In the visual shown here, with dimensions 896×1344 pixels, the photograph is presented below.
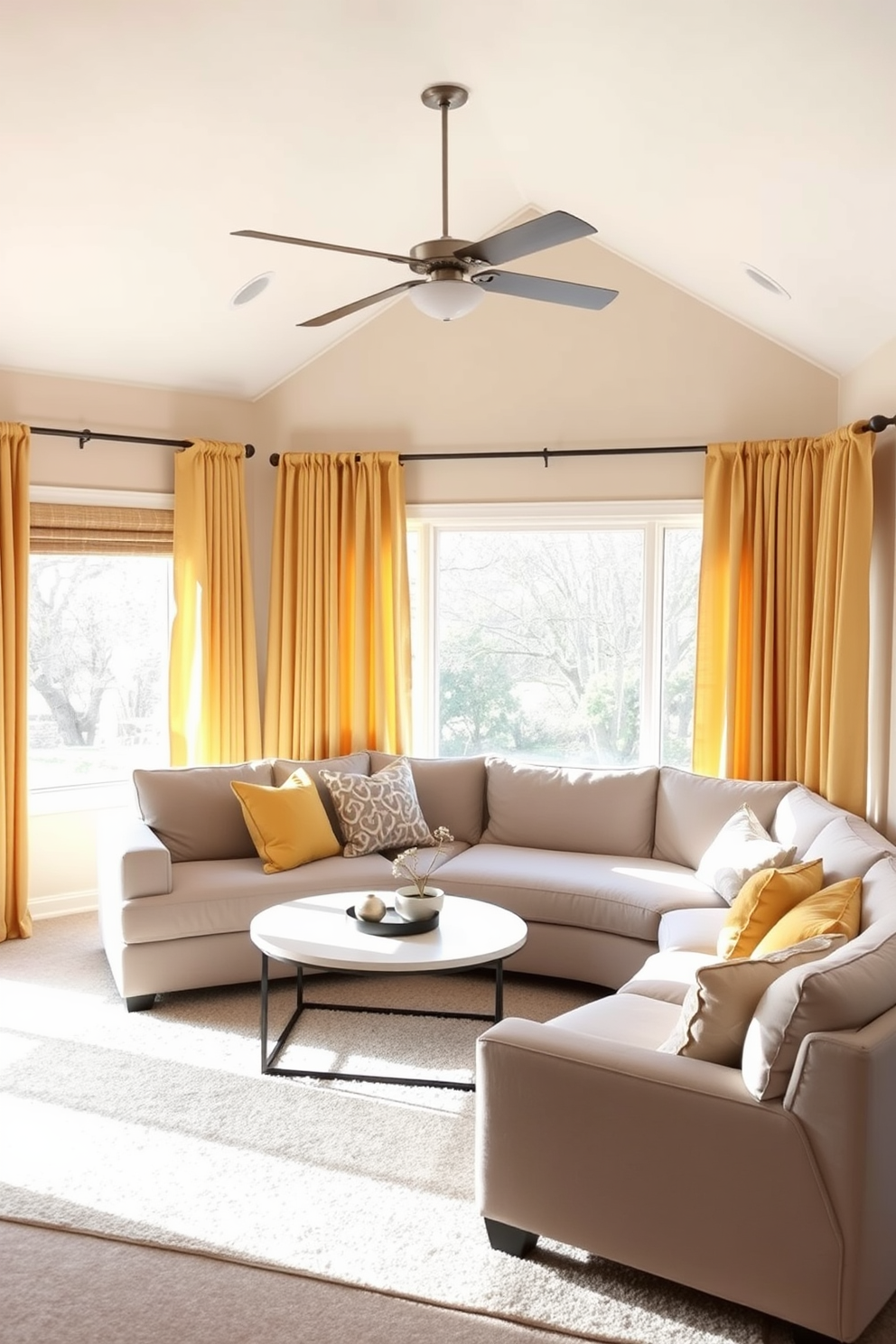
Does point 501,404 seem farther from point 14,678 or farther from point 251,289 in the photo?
point 14,678

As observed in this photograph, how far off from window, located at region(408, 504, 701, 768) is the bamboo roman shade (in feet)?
4.25

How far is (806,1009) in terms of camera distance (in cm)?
221

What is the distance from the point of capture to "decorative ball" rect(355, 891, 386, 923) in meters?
3.62

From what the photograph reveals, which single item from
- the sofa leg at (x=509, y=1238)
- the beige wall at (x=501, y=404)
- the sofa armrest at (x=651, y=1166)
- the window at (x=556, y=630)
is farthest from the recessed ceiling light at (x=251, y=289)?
the sofa leg at (x=509, y=1238)

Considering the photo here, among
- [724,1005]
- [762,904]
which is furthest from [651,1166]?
[762,904]

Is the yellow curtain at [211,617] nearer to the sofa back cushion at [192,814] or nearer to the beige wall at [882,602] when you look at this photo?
the sofa back cushion at [192,814]

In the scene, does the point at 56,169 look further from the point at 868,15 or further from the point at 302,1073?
the point at 302,1073

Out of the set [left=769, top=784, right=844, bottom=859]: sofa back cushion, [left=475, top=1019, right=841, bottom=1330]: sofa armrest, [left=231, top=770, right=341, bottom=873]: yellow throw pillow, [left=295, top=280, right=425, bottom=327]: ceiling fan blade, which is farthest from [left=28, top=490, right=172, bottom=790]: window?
[left=475, top=1019, right=841, bottom=1330]: sofa armrest

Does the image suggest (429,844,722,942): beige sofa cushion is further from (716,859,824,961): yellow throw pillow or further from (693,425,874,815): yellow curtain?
(716,859,824,961): yellow throw pillow

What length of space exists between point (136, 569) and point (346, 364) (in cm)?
154

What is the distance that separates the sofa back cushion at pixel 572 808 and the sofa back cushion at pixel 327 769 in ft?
2.08

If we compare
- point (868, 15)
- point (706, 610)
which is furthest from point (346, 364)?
point (868, 15)

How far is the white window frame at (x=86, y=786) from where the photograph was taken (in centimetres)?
522

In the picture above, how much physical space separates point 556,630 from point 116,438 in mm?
2382
